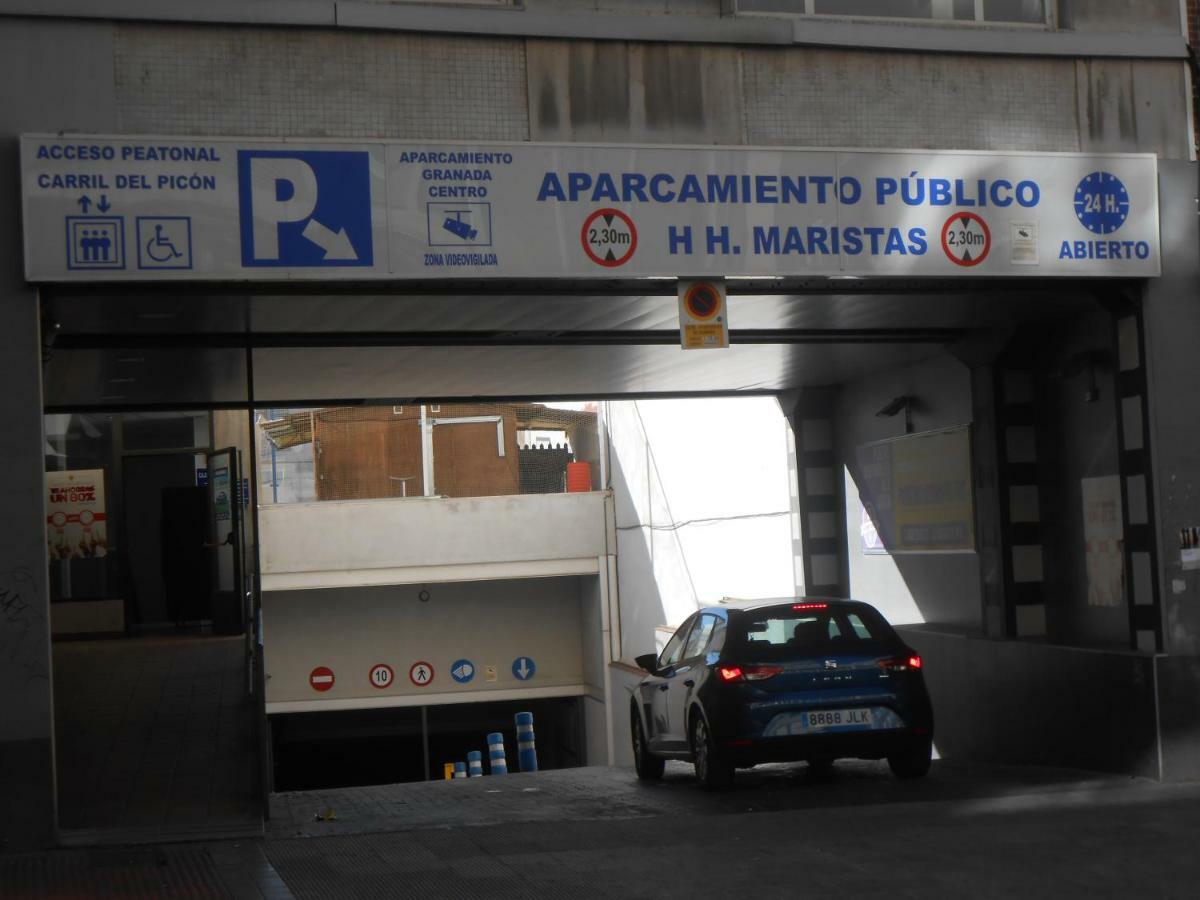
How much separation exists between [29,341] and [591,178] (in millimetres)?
3726

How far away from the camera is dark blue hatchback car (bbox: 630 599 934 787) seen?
1080 centimetres

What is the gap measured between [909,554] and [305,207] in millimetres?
8199

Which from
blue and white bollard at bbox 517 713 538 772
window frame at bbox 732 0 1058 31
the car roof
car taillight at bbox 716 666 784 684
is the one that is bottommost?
blue and white bollard at bbox 517 713 538 772

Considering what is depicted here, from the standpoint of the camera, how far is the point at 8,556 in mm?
8789

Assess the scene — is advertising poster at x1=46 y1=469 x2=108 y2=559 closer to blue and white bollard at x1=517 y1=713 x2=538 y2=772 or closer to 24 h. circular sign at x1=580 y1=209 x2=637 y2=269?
blue and white bollard at x1=517 y1=713 x2=538 y2=772

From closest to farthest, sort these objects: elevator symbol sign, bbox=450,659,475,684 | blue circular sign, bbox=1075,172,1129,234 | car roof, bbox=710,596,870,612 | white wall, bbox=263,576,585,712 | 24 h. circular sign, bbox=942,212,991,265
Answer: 24 h. circular sign, bbox=942,212,991,265 → blue circular sign, bbox=1075,172,1129,234 → car roof, bbox=710,596,870,612 → white wall, bbox=263,576,585,712 → elevator symbol sign, bbox=450,659,475,684

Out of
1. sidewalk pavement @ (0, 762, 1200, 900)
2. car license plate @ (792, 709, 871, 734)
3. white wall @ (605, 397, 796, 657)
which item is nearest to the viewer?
sidewalk pavement @ (0, 762, 1200, 900)

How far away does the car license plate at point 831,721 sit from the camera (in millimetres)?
10766

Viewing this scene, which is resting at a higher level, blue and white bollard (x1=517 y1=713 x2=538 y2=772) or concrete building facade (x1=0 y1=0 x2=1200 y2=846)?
concrete building facade (x1=0 y1=0 x2=1200 y2=846)

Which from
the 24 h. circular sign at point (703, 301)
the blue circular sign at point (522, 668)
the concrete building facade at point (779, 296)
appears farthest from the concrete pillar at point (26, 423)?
the blue circular sign at point (522, 668)

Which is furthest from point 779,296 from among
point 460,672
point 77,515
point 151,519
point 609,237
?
point 460,672

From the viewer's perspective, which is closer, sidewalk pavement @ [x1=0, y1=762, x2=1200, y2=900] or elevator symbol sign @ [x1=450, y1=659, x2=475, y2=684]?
sidewalk pavement @ [x1=0, y1=762, x2=1200, y2=900]

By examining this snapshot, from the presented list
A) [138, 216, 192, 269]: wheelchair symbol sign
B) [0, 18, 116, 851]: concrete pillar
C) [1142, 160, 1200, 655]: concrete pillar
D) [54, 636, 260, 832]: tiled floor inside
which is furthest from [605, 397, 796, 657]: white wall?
[0, 18, 116, 851]: concrete pillar

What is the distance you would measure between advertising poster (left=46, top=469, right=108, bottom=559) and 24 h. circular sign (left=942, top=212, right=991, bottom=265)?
12740mm
